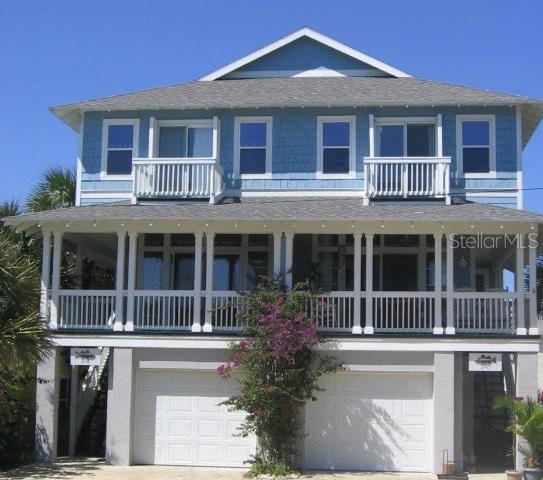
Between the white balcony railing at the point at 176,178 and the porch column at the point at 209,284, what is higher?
the white balcony railing at the point at 176,178

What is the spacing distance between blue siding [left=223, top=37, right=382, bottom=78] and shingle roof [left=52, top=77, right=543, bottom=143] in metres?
0.38

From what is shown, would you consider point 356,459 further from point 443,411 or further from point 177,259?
point 177,259

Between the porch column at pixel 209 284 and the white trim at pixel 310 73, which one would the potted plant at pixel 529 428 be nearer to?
the porch column at pixel 209 284

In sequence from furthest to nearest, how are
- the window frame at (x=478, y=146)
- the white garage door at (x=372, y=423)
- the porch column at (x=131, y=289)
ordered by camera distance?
the window frame at (x=478, y=146), the porch column at (x=131, y=289), the white garage door at (x=372, y=423)

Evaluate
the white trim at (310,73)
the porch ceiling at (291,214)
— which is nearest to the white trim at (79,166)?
the porch ceiling at (291,214)

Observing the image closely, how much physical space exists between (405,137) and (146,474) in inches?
414

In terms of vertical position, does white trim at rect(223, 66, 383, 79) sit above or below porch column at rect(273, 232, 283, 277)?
above

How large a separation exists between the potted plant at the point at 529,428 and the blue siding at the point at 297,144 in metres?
6.06

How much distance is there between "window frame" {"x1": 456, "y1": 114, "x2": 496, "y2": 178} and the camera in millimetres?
22906

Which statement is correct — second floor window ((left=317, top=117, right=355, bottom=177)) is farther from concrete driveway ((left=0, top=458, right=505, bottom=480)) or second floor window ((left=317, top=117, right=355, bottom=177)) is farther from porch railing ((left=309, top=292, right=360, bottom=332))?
concrete driveway ((left=0, top=458, right=505, bottom=480))

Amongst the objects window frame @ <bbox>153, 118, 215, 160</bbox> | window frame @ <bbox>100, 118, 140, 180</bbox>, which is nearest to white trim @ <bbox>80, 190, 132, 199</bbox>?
window frame @ <bbox>100, 118, 140, 180</bbox>

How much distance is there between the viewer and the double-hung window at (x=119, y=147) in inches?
941

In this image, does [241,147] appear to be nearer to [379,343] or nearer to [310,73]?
[310,73]

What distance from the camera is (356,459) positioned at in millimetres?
20266
